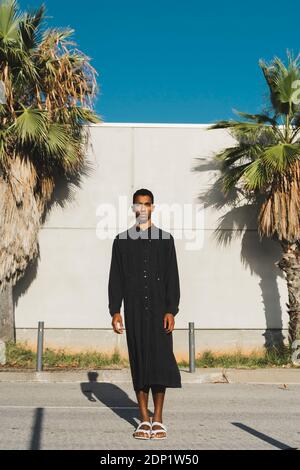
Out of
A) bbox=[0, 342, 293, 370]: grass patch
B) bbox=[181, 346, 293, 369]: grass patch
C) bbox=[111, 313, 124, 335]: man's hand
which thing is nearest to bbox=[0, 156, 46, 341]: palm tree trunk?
bbox=[0, 342, 293, 370]: grass patch

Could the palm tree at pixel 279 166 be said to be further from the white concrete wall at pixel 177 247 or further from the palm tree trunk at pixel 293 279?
the white concrete wall at pixel 177 247

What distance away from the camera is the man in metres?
5.52

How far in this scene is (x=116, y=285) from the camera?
19.0ft

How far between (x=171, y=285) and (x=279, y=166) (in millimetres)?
7069

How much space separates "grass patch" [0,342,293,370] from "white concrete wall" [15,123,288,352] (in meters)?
0.70

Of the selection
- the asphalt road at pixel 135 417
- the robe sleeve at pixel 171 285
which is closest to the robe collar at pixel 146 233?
the robe sleeve at pixel 171 285

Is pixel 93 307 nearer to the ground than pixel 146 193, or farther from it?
nearer to the ground

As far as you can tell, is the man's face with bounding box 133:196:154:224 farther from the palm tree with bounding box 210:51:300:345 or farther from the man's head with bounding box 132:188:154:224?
the palm tree with bounding box 210:51:300:345

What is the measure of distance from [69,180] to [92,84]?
2433mm

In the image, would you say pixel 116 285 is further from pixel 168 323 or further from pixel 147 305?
pixel 168 323

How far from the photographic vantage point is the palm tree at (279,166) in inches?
488

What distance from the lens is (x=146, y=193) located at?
5.79 meters
